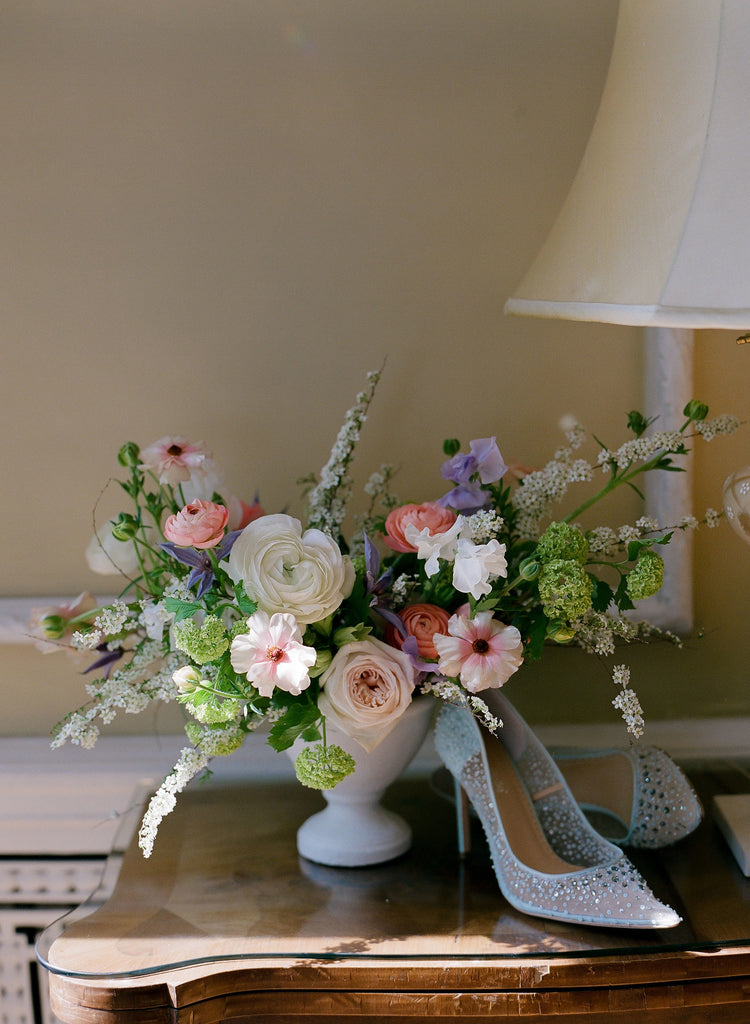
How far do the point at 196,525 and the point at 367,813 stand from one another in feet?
1.04

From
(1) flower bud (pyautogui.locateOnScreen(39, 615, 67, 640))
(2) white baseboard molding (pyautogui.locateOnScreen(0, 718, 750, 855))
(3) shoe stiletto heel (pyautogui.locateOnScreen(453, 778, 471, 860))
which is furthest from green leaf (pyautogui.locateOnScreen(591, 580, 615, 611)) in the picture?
(1) flower bud (pyautogui.locateOnScreen(39, 615, 67, 640))

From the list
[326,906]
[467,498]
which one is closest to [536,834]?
[326,906]

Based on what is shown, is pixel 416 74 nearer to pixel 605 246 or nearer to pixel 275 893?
pixel 605 246

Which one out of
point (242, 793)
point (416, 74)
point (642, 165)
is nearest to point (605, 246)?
point (642, 165)

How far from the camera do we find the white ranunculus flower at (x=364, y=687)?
69 centimetres

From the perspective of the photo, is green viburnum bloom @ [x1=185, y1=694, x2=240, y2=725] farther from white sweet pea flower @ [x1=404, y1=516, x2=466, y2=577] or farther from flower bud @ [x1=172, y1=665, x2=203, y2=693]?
white sweet pea flower @ [x1=404, y1=516, x2=466, y2=577]

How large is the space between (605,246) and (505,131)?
13.4 inches

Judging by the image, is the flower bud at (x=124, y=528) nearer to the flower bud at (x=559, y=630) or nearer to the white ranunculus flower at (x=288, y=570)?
the white ranunculus flower at (x=288, y=570)

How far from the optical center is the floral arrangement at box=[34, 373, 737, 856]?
68 cm

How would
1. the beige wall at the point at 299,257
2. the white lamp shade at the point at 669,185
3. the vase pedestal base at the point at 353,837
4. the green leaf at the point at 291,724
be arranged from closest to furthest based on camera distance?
the white lamp shade at the point at 669,185 < the green leaf at the point at 291,724 < the vase pedestal base at the point at 353,837 < the beige wall at the point at 299,257

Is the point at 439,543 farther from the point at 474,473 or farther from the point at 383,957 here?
the point at 383,957

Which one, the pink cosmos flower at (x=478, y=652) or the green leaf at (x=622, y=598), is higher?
the green leaf at (x=622, y=598)

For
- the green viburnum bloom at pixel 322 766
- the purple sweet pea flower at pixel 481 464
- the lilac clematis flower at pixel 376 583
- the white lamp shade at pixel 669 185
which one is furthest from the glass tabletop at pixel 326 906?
the white lamp shade at pixel 669 185

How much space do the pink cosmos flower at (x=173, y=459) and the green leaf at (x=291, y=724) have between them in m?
0.22
